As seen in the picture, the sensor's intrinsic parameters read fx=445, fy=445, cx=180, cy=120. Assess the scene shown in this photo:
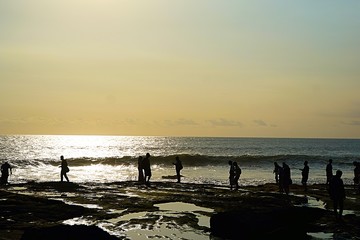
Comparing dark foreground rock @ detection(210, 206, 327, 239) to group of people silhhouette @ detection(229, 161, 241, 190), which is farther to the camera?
group of people silhhouette @ detection(229, 161, 241, 190)

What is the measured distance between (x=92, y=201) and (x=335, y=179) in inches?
462

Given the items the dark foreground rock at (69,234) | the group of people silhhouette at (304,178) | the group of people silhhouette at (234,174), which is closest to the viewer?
the dark foreground rock at (69,234)

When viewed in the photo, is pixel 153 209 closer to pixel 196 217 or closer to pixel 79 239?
pixel 196 217

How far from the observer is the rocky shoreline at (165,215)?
14633 mm

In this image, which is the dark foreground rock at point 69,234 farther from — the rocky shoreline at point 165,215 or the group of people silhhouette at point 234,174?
the group of people silhhouette at point 234,174

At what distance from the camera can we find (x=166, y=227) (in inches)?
640

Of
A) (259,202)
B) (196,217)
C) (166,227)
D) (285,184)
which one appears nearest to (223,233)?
(166,227)

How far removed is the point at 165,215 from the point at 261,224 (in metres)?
5.28

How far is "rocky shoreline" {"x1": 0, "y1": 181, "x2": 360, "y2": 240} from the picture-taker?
14633 mm

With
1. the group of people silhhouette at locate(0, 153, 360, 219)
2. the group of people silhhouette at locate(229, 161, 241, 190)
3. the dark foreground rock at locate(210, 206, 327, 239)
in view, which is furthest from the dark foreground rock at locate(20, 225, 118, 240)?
the group of people silhhouette at locate(229, 161, 241, 190)

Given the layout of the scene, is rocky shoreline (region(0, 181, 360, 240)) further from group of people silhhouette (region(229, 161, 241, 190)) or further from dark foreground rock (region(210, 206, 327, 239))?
group of people silhhouette (region(229, 161, 241, 190))

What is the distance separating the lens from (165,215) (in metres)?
18.8

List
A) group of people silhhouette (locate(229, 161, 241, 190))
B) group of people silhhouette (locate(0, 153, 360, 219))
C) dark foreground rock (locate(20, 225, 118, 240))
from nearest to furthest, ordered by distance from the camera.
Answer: dark foreground rock (locate(20, 225, 118, 240)), group of people silhhouette (locate(0, 153, 360, 219)), group of people silhhouette (locate(229, 161, 241, 190))

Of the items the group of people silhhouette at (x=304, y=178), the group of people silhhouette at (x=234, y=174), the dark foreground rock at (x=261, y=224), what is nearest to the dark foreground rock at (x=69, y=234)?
the dark foreground rock at (x=261, y=224)
